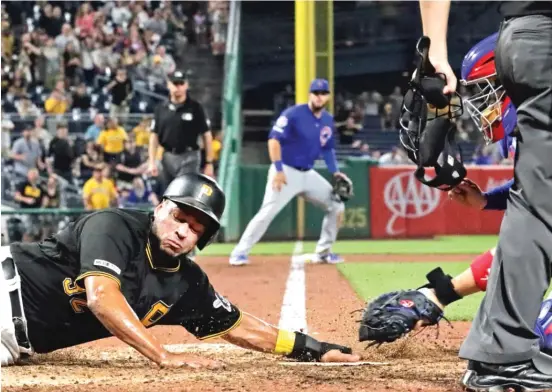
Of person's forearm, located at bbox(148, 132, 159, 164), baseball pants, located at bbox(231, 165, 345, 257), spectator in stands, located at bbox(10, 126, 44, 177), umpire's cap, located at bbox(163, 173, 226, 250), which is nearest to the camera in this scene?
umpire's cap, located at bbox(163, 173, 226, 250)

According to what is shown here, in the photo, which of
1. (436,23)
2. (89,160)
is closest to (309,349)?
(436,23)

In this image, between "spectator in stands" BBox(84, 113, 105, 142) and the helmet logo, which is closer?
the helmet logo

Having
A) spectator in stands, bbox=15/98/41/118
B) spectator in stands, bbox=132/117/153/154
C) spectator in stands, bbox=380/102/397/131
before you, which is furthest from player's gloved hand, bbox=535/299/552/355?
spectator in stands, bbox=380/102/397/131

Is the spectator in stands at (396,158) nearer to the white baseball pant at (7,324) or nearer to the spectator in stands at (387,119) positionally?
the spectator in stands at (387,119)

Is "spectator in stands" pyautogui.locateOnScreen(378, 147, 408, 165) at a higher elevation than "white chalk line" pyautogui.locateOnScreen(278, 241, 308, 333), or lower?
lower

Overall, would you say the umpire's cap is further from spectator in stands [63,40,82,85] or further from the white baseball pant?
spectator in stands [63,40,82,85]

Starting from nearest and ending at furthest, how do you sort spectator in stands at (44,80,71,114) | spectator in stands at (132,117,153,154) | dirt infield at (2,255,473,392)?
1. dirt infield at (2,255,473,392)
2. spectator in stands at (132,117,153,154)
3. spectator in stands at (44,80,71,114)
